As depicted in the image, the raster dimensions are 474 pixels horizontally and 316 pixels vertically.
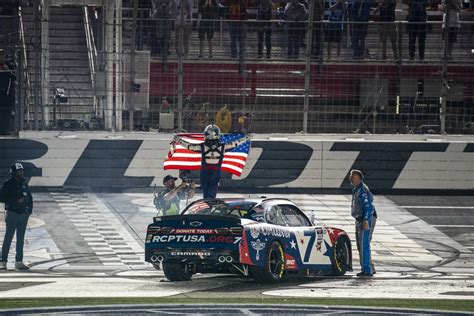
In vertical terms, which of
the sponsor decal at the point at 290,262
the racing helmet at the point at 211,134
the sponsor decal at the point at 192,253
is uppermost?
the racing helmet at the point at 211,134

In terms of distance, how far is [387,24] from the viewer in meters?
24.8

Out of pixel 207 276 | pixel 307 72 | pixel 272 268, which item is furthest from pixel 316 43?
pixel 272 268

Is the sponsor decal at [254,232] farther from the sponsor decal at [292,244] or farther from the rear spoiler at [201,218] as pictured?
the sponsor decal at [292,244]

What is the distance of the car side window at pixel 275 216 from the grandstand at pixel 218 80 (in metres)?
7.71

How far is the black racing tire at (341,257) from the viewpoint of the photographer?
16.7 m

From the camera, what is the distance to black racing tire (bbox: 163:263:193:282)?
15.5 meters

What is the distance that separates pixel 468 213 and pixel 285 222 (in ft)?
25.5

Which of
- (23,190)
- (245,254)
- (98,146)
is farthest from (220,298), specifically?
(98,146)

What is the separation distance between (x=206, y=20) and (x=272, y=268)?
9539mm

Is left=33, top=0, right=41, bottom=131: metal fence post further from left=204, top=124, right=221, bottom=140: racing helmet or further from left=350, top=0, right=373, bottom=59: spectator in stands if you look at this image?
left=350, top=0, right=373, bottom=59: spectator in stands

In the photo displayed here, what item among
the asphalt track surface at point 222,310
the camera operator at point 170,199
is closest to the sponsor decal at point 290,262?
the camera operator at point 170,199

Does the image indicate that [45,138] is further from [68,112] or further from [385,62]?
[385,62]

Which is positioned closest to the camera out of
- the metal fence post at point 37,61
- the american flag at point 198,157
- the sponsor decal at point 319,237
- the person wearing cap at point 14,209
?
the sponsor decal at point 319,237

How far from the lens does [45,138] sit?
23156 mm
